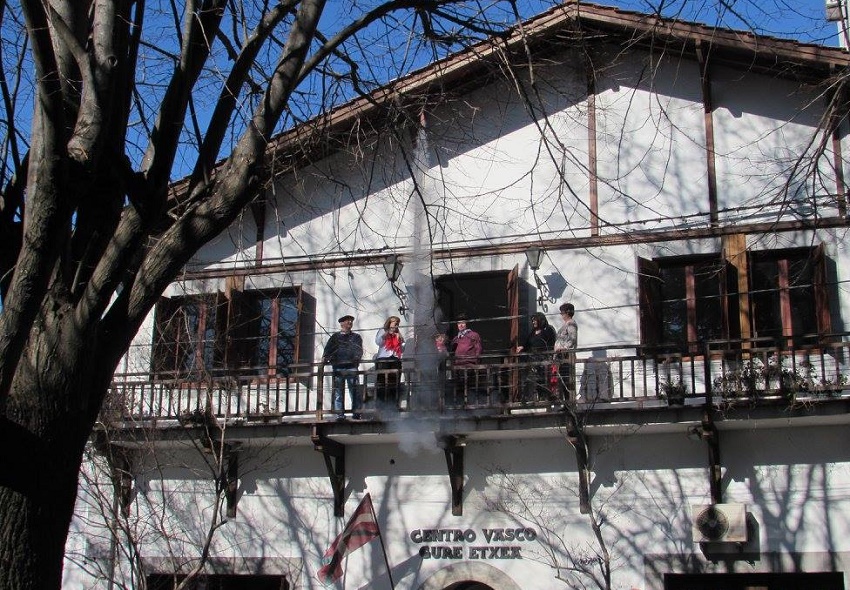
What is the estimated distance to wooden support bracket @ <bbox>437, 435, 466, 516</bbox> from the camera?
607 inches

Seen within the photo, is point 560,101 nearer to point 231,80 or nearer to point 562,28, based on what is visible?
point 562,28

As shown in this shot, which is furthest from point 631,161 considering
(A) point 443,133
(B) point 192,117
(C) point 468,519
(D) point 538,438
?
(B) point 192,117

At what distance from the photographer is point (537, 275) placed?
16.3 metres

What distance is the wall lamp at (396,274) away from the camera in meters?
16.7

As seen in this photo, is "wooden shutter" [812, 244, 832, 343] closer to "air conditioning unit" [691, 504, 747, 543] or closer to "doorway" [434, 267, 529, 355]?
"air conditioning unit" [691, 504, 747, 543]

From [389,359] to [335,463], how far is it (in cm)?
180

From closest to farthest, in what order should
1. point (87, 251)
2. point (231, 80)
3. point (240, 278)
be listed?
point (87, 251), point (231, 80), point (240, 278)

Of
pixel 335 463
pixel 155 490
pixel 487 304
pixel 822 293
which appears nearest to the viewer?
pixel 822 293

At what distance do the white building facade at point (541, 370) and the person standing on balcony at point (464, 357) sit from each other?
0.40ft

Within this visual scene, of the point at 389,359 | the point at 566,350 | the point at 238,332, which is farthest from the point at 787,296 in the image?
the point at 238,332

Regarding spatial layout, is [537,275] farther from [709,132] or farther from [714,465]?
[714,465]

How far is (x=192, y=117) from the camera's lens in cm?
768

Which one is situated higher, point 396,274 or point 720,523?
point 396,274

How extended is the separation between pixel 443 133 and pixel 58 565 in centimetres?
1160
